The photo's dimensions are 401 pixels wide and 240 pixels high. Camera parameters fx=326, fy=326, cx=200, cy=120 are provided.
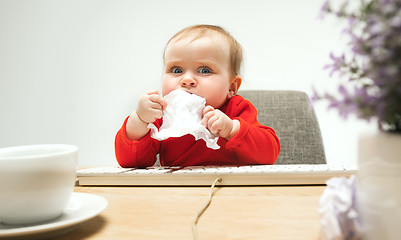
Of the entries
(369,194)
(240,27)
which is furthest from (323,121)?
(369,194)

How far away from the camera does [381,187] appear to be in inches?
10.6

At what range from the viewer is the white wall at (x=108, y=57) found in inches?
74.0

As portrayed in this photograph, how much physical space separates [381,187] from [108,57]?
1.94 meters

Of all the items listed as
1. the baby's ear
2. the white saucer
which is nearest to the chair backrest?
the baby's ear

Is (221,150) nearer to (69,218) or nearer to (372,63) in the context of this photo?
(69,218)

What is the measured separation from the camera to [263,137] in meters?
0.88

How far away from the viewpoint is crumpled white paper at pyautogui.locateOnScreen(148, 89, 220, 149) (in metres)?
0.76

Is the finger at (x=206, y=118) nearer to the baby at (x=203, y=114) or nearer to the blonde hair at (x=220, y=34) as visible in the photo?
the baby at (x=203, y=114)

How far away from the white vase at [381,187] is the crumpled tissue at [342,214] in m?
0.01

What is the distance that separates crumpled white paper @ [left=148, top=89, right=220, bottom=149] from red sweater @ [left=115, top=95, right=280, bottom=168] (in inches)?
3.2

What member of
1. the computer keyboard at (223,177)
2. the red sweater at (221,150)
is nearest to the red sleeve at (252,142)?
the red sweater at (221,150)

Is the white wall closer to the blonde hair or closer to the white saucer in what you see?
the blonde hair

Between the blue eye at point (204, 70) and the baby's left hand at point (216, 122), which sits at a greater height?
the blue eye at point (204, 70)

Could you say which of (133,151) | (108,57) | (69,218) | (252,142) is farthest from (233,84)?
(108,57)
